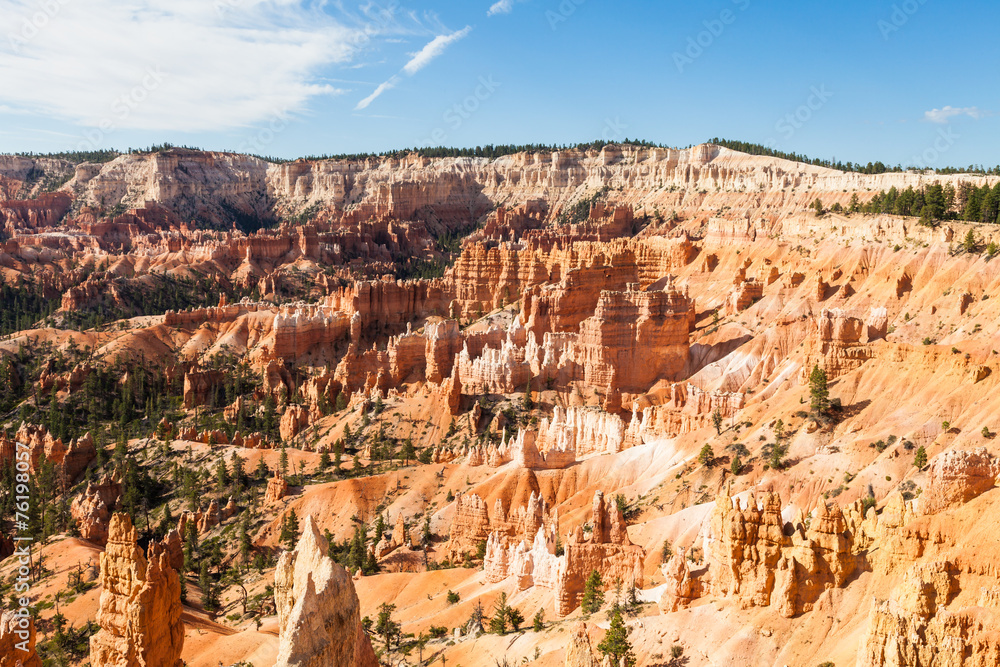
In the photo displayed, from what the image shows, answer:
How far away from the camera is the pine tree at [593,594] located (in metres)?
33.4

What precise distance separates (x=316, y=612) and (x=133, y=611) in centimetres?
841

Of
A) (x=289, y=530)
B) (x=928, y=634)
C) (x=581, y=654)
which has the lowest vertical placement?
(x=289, y=530)

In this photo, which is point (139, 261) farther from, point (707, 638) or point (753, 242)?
point (707, 638)

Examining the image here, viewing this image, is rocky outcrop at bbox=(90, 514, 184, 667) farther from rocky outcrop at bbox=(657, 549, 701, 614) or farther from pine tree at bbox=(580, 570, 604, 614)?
rocky outcrop at bbox=(657, 549, 701, 614)

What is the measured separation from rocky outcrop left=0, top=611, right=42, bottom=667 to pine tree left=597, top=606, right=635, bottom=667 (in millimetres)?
16834

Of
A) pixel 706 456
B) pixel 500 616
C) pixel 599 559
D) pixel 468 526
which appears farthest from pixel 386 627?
pixel 706 456

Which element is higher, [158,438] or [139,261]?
[139,261]

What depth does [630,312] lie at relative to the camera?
264 ft

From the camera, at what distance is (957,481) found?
25.8m

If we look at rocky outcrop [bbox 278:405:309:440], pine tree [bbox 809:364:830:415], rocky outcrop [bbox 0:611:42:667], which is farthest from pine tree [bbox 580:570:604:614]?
rocky outcrop [bbox 278:405:309:440]

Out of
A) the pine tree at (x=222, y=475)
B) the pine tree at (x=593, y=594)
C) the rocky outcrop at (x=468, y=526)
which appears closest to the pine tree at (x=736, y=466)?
the pine tree at (x=593, y=594)

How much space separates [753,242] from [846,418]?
59.9 metres

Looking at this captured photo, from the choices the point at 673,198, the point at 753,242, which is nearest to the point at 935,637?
the point at 753,242

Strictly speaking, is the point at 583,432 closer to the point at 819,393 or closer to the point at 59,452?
the point at 819,393
